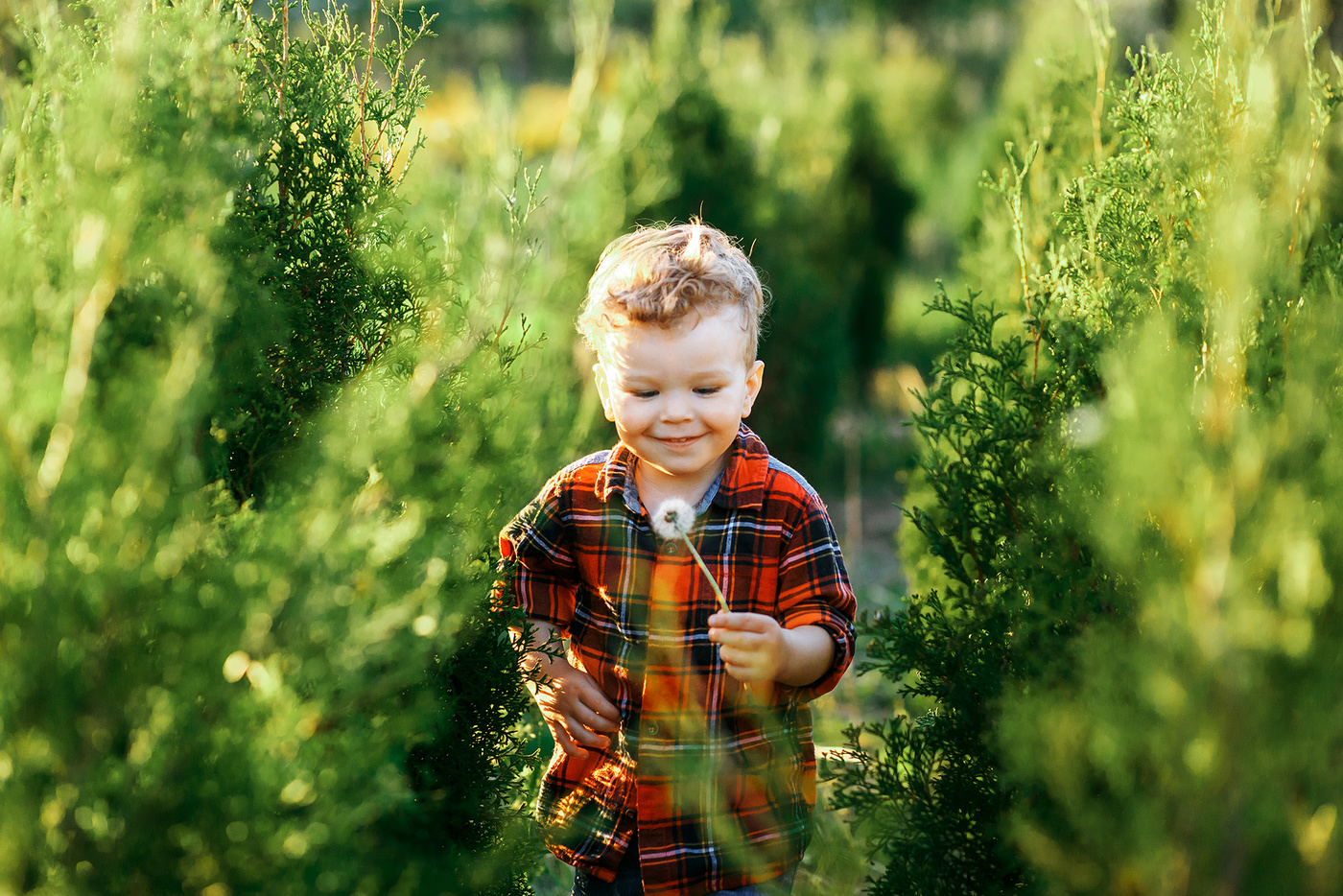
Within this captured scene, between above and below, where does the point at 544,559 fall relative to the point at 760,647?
above

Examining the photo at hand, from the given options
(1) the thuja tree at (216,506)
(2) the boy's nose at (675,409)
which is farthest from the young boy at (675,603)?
(1) the thuja tree at (216,506)

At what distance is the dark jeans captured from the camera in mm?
2219

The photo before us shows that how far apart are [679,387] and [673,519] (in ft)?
1.01

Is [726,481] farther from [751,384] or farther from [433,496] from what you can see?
[433,496]

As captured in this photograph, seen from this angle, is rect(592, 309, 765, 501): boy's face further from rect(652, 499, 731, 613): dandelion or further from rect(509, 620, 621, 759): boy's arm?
rect(509, 620, 621, 759): boy's arm

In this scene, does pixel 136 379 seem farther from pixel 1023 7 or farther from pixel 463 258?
pixel 1023 7

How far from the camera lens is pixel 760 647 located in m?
2.04

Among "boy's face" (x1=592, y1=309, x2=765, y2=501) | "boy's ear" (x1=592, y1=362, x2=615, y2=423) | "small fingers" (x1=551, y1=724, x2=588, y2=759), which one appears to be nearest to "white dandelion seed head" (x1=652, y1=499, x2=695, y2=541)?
"boy's face" (x1=592, y1=309, x2=765, y2=501)

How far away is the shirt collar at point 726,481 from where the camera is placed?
2.36m

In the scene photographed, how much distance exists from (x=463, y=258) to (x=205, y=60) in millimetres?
701

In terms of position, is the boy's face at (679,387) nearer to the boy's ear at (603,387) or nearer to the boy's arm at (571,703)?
the boy's ear at (603,387)

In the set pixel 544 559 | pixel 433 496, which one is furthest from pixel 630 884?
pixel 433 496

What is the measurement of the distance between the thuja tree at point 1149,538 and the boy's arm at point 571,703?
25.1 inches

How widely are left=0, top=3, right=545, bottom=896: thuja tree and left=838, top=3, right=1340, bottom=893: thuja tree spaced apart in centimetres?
102
